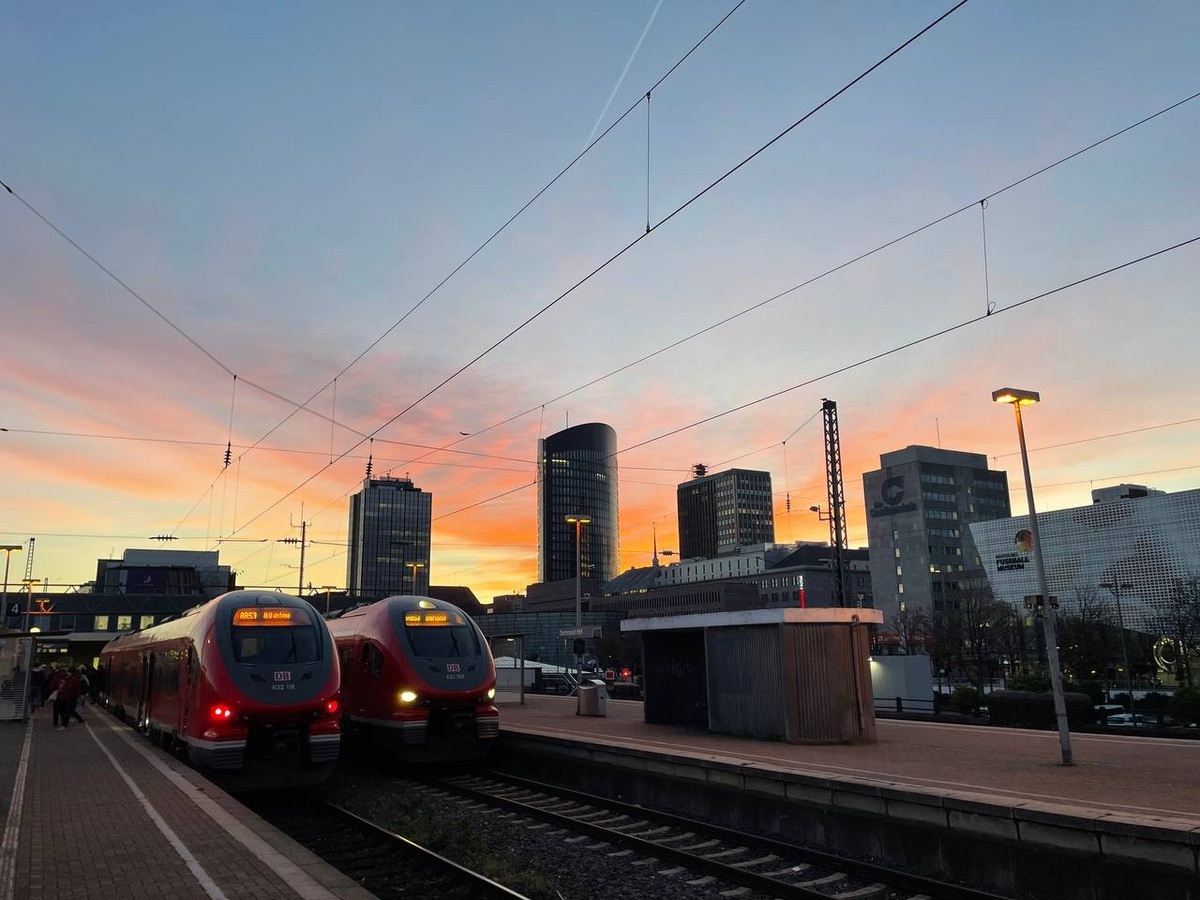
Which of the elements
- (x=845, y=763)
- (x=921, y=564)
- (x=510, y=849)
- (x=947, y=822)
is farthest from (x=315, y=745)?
(x=921, y=564)

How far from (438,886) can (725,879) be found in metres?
3.53

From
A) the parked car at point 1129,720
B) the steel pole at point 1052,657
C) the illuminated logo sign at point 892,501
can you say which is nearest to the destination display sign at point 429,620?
the steel pole at point 1052,657

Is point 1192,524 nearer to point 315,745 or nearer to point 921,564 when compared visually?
point 921,564

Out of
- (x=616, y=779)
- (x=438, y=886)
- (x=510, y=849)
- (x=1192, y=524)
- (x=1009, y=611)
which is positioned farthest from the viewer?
(x=1192, y=524)

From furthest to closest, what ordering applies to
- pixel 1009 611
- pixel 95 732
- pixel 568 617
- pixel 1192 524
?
pixel 568 617
pixel 1192 524
pixel 1009 611
pixel 95 732

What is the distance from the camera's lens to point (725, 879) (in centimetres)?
1075

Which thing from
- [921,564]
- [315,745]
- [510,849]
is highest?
[921,564]

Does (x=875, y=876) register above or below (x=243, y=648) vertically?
below

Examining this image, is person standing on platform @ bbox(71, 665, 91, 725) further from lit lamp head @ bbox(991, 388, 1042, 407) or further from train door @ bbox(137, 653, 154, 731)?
lit lamp head @ bbox(991, 388, 1042, 407)

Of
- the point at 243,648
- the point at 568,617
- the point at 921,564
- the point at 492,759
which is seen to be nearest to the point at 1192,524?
the point at 921,564

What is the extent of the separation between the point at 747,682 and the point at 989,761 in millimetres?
5769

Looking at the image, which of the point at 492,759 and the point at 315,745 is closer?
the point at 315,745

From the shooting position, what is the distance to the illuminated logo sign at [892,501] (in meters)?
166

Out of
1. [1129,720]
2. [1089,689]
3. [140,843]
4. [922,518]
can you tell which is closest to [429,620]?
[140,843]
